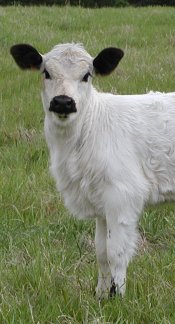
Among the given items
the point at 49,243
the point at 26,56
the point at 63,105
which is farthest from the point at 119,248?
the point at 26,56

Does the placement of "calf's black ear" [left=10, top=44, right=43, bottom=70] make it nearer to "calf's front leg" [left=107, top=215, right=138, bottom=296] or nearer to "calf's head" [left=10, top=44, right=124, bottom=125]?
"calf's head" [left=10, top=44, right=124, bottom=125]

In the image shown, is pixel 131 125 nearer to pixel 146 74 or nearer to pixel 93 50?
pixel 146 74

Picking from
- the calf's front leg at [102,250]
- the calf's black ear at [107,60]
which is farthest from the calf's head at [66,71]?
the calf's front leg at [102,250]

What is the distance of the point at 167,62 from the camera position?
11.3m

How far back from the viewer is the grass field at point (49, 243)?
396 cm

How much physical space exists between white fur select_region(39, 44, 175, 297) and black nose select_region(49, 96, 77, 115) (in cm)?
9

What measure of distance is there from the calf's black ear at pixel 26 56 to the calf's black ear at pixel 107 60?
385 mm

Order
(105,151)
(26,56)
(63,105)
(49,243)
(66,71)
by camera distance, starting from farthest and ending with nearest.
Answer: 1. (49,243)
2. (26,56)
3. (105,151)
4. (66,71)
5. (63,105)

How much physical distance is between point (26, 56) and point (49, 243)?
1.43 meters

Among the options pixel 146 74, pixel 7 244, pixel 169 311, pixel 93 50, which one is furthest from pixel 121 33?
pixel 169 311

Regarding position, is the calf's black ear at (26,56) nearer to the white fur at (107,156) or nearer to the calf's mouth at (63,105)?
the white fur at (107,156)

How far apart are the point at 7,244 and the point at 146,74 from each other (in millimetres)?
5825

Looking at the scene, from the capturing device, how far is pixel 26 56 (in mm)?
4539

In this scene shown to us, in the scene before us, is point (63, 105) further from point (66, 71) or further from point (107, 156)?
point (107, 156)
